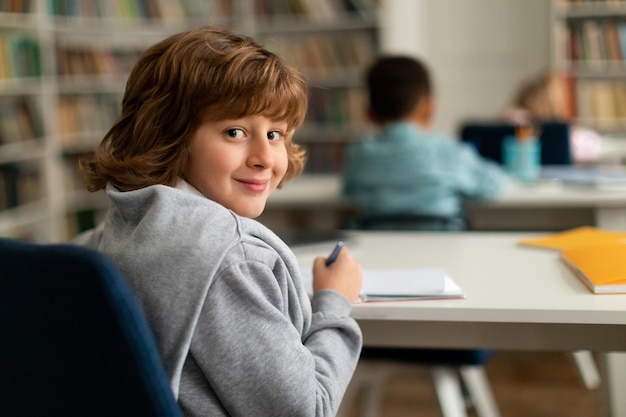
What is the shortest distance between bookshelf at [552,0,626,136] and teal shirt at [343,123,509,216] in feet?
7.79

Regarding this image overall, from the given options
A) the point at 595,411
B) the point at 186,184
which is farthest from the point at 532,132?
the point at 186,184

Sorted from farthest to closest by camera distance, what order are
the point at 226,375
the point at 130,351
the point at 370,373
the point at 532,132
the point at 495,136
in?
the point at 495,136
the point at 532,132
the point at 370,373
the point at 226,375
the point at 130,351

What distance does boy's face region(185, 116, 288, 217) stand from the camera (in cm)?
106

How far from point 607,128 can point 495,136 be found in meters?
1.80

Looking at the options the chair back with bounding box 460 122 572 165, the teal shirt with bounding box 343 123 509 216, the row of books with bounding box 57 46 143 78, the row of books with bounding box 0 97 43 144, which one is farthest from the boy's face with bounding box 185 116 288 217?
the row of books with bounding box 57 46 143 78

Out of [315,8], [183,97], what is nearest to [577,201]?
[183,97]

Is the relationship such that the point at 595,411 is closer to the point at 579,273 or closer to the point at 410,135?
the point at 410,135

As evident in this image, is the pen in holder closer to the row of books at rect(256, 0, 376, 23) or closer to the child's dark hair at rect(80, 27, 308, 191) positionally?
the row of books at rect(256, 0, 376, 23)

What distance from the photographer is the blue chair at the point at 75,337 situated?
0.76m

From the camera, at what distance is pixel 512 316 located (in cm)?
120

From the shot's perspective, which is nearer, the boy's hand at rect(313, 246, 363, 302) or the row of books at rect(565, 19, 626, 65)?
the boy's hand at rect(313, 246, 363, 302)

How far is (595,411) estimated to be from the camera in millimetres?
2650

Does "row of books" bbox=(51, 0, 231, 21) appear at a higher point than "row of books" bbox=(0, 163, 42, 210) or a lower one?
higher

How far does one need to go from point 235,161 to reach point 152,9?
149 inches
